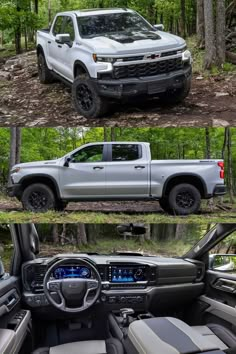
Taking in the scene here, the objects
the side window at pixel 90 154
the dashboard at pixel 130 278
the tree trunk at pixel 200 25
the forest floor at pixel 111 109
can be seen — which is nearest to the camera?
the side window at pixel 90 154

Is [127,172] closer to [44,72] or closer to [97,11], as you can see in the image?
[97,11]

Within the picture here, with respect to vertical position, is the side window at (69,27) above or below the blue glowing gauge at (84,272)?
above

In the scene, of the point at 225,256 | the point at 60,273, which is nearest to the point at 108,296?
the point at 60,273

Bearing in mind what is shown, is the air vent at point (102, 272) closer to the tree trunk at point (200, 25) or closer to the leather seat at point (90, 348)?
the leather seat at point (90, 348)

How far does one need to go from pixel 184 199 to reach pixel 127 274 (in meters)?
1.69

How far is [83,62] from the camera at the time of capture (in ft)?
13.4

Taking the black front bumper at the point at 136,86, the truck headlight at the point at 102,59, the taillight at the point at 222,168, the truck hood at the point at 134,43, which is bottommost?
the taillight at the point at 222,168

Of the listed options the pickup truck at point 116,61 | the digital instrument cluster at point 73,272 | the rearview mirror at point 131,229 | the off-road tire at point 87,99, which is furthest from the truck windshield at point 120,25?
the digital instrument cluster at point 73,272

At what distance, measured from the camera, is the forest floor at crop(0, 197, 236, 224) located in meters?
2.81

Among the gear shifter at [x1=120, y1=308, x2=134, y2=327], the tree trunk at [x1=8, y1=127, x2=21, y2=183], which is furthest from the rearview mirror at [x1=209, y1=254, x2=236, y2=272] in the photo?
the tree trunk at [x1=8, y1=127, x2=21, y2=183]

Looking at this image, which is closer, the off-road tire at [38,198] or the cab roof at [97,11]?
the off-road tire at [38,198]

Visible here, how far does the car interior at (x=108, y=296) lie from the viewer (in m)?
3.63

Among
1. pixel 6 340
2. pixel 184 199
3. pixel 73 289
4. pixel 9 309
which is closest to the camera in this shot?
pixel 184 199

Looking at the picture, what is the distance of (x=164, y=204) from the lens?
112 inches
